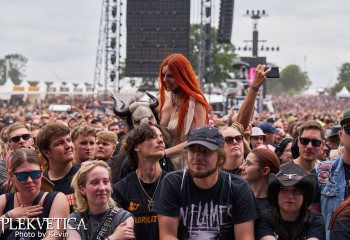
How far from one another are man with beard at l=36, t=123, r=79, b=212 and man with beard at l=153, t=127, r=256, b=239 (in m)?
1.48

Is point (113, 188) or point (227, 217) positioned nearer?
point (227, 217)

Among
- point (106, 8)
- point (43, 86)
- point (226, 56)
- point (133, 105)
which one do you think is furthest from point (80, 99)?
point (133, 105)

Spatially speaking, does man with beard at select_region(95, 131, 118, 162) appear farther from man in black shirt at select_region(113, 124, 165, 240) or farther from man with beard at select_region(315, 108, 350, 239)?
man with beard at select_region(315, 108, 350, 239)

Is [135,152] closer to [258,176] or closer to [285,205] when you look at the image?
[258,176]

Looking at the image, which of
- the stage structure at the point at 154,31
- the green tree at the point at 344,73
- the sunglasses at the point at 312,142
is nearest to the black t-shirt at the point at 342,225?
the sunglasses at the point at 312,142

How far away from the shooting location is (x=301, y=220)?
471 cm

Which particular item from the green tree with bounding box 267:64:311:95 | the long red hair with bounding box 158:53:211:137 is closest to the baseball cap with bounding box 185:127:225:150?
the long red hair with bounding box 158:53:211:137

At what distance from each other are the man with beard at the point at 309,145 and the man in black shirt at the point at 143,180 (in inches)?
60.0

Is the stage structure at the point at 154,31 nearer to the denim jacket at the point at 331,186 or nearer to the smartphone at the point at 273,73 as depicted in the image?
the smartphone at the point at 273,73

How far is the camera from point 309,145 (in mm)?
6496

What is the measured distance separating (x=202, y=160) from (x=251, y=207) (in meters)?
0.45

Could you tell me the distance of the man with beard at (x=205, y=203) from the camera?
458 cm

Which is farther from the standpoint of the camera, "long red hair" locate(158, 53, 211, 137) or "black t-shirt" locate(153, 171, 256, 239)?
"long red hair" locate(158, 53, 211, 137)

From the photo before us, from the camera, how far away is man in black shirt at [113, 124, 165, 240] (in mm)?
5305
